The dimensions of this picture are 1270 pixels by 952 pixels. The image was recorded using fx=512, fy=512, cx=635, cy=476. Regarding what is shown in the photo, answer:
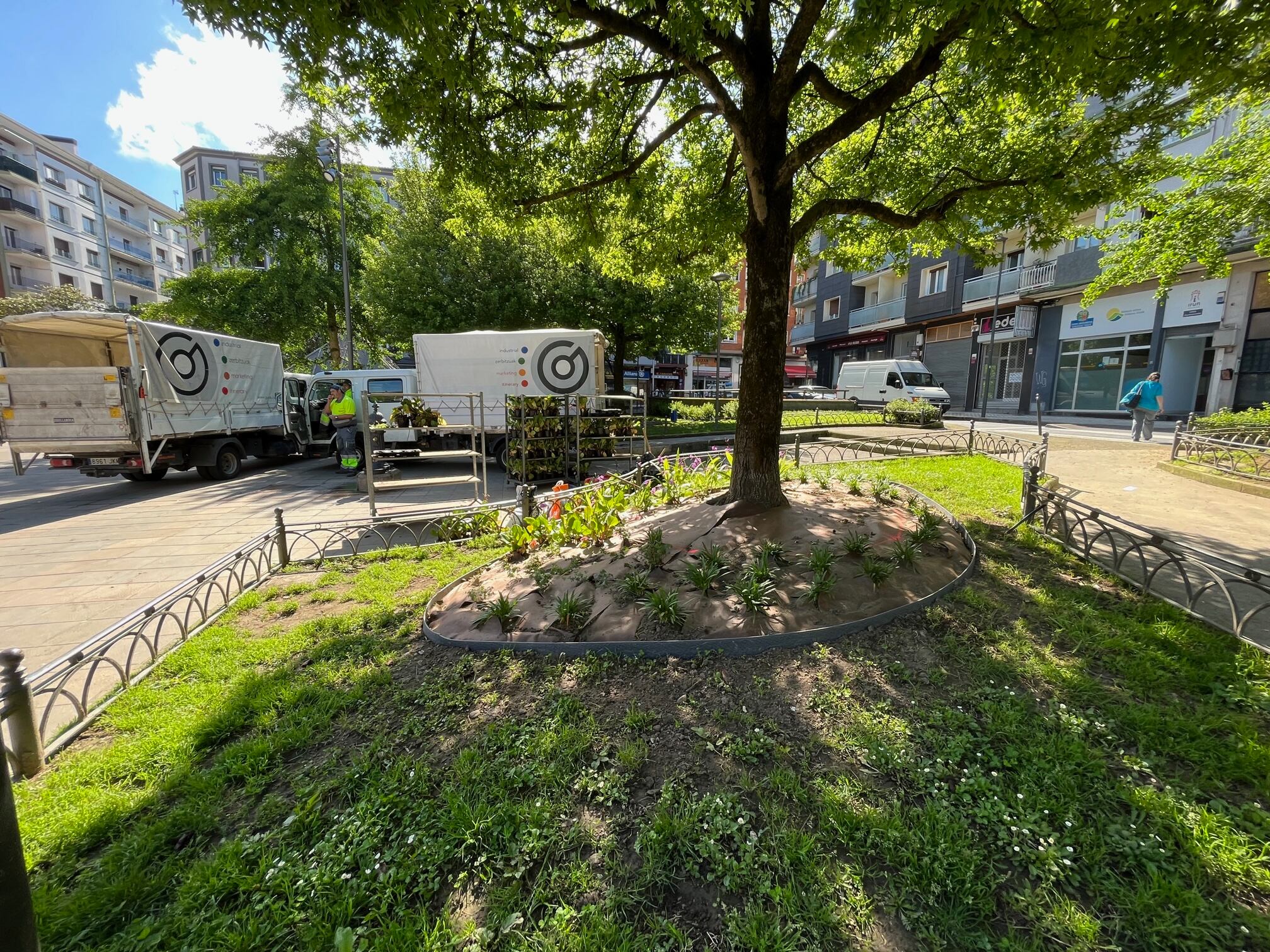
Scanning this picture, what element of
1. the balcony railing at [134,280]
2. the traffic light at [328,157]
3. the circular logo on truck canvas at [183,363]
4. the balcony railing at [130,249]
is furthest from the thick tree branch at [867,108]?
the balcony railing at [130,249]

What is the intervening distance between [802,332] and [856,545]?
39.6 m

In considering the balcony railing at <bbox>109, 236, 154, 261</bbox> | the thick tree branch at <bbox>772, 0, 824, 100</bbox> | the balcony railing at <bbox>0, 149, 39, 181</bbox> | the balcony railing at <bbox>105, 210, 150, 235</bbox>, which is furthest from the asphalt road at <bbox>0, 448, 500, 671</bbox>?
the balcony railing at <bbox>105, 210, 150, 235</bbox>

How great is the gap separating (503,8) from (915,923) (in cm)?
607

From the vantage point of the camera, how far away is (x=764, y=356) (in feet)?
16.1

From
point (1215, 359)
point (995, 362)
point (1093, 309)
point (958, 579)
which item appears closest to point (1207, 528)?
point (958, 579)

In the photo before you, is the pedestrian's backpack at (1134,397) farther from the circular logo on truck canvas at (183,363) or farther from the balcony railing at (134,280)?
the balcony railing at (134,280)

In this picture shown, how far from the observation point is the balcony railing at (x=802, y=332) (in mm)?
38853

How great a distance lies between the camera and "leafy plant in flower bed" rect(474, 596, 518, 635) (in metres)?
3.86

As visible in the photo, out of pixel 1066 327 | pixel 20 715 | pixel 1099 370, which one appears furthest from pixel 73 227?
pixel 1099 370

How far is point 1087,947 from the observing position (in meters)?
1.76

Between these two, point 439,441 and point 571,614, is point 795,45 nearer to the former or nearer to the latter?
point 571,614

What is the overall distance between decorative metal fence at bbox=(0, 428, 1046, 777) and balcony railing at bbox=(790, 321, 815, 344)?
29.8 meters

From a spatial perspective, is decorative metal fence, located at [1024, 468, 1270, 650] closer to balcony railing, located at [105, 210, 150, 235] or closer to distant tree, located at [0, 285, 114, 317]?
distant tree, located at [0, 285, 114, 317]

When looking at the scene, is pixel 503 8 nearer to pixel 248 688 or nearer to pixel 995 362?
pixel 248 688
